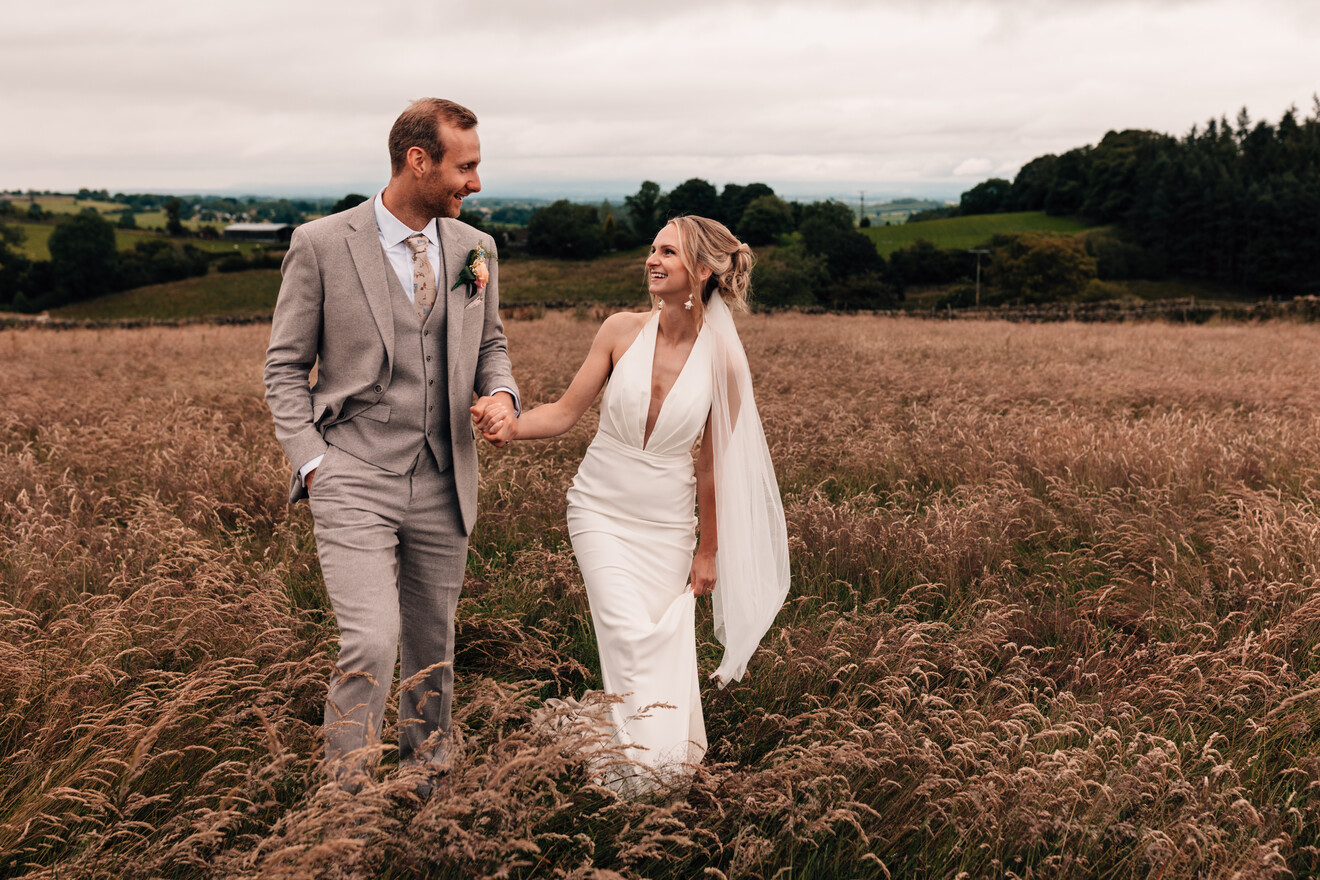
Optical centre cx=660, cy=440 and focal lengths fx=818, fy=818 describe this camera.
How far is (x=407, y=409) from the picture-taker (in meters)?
3.31

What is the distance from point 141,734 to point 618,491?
2.18 m

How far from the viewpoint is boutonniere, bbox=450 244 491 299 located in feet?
11.5

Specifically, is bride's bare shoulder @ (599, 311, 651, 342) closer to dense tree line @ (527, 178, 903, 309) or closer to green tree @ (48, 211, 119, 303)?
dense tree line @ (527, 178, 903, 309)

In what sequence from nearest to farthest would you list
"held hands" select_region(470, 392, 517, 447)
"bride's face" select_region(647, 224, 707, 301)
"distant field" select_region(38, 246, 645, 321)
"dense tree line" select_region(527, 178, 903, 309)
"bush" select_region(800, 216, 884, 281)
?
"held hands" select_region(470, 392, 517, 447) < "bride's face" select_region(647, 224, 707, 301) < "dense tree line" select_region(527, 178, 903, 309) < "distant field" select_region(38, 246, 645, 321) < "bush" select_region(800, 216, 884, 281)

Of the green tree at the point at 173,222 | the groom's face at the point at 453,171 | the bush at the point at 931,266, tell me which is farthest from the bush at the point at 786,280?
the green tree at the point at 173,222

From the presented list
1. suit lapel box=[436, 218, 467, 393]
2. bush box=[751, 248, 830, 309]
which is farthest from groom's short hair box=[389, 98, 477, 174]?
bush box=[751, 248, 830, 309]

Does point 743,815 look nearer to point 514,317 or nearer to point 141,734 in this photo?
point 141,734

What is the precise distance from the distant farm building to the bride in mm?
100353

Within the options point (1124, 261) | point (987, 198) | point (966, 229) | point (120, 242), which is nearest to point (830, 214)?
point (1124, 261)

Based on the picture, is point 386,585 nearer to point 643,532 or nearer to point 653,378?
point 643,532

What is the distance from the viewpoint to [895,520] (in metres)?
5.97

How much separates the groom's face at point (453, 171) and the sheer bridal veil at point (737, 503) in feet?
4.90

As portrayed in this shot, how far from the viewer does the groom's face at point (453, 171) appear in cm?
320

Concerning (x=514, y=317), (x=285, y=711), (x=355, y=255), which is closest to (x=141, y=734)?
(x=285, y=711)
